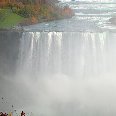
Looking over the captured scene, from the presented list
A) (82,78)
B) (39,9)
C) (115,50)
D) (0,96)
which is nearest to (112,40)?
(115,50)

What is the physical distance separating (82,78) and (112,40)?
12.4 ft

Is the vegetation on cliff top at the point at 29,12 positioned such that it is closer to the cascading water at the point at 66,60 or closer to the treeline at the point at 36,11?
the treeline at the point at 36,11

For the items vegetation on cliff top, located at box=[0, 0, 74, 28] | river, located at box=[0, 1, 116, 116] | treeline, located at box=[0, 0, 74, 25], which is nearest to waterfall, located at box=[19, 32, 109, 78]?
river, located at box=[0, 1, 116, 116]

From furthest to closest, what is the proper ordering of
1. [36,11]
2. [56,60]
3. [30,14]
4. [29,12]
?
[36,11] → [29,12] → [30,14] → [56,60]

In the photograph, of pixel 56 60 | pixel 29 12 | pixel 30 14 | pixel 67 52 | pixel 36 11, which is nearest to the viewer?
pixel 67 52

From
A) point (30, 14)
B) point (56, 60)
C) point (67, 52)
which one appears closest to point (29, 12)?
point (30, 14)

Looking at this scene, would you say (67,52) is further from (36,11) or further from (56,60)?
(36,11)

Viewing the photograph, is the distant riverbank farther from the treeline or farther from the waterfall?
the waterfall

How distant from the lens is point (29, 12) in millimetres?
46031

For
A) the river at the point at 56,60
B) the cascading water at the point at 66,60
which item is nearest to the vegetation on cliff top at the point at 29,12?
the river at the point at 56,60

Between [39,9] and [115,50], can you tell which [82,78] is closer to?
[115,50]

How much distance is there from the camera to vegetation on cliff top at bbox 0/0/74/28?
4109 centimetres

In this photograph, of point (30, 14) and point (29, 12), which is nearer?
point (30, 14)

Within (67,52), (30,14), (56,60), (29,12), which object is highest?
(29,12)
